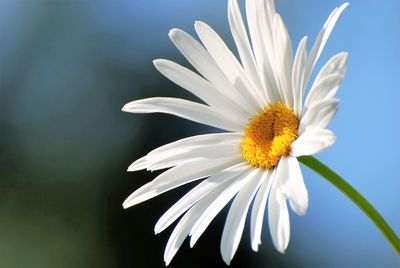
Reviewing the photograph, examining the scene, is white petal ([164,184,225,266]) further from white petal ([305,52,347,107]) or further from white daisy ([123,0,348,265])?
white petal ([305,52,347,107])

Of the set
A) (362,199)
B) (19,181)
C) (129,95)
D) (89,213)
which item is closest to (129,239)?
(89,213)

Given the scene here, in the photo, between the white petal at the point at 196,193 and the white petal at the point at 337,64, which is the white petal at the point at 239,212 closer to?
the white petal at the point at 196,193

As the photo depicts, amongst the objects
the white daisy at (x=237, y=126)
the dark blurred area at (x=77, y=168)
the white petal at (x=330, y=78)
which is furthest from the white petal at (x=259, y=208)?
the dark blurred area at (x=77, y=168)

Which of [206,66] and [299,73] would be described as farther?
[206,66]

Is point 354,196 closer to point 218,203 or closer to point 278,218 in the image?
point 278,218

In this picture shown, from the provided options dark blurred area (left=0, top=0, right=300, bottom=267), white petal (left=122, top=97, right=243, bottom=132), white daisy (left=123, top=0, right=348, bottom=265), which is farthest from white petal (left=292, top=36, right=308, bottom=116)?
dark blurred area (left=0, top=0, right=300, bottom=267)

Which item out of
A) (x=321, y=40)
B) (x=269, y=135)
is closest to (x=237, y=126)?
(x=269, y=135)

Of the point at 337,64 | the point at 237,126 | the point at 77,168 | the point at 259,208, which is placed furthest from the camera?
the point at 77,168
